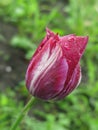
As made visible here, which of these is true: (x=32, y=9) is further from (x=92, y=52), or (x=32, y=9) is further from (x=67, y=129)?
(x=67, y=129)

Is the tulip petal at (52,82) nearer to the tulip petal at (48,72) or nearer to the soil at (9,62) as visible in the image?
the tulip petal at (48,72)

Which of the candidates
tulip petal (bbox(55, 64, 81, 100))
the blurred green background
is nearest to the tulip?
tulip petal (bbox(55, 64, 81, 100))

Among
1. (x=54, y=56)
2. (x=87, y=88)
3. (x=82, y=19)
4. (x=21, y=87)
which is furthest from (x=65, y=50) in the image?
(x=82, y=19)

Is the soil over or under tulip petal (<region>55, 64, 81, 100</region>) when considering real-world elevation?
under

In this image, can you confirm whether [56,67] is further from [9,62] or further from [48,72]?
[9,62]

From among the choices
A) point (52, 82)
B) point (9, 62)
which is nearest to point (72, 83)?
point (52, 82)

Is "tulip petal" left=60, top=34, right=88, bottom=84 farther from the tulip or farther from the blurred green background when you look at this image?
the blurred green background
